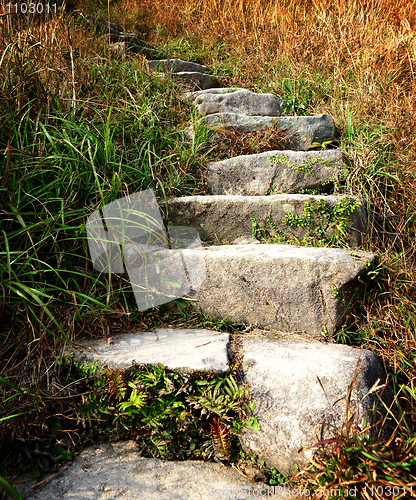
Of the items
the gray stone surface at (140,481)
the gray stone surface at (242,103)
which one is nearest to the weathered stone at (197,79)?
the gray stone surface at (242,103)

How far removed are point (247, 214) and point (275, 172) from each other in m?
0.47

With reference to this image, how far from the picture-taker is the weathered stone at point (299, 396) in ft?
3.94

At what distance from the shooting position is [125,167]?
2.12 m

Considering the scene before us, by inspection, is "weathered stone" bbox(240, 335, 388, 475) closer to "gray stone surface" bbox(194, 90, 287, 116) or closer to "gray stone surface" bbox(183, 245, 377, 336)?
"gray stone surface" bbox(183, 245, 377, 336)

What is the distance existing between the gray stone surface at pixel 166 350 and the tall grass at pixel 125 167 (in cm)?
10

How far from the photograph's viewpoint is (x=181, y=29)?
5008mm

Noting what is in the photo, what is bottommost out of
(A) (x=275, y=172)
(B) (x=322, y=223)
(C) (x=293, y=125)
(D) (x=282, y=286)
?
(D) (x=282, y=286)

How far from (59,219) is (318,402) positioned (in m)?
1.52

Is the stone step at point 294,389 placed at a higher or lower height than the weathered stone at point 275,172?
lower

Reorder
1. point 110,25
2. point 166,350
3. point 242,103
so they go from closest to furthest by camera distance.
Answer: point 166,350, point 242,103, point 110,25

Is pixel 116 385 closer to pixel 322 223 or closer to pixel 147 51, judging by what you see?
pixel 322 223

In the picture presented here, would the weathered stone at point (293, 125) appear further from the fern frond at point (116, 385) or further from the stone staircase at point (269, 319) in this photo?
the fern frond at point (116, 385)

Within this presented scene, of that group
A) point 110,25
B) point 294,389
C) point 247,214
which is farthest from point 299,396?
point 110,25

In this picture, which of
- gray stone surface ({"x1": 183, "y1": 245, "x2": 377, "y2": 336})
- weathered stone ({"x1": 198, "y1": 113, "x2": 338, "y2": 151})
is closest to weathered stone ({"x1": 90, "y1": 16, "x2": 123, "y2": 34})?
weathered stone ({"x1": 198, "y1": 113, "x2": 338, "y2": 151})
